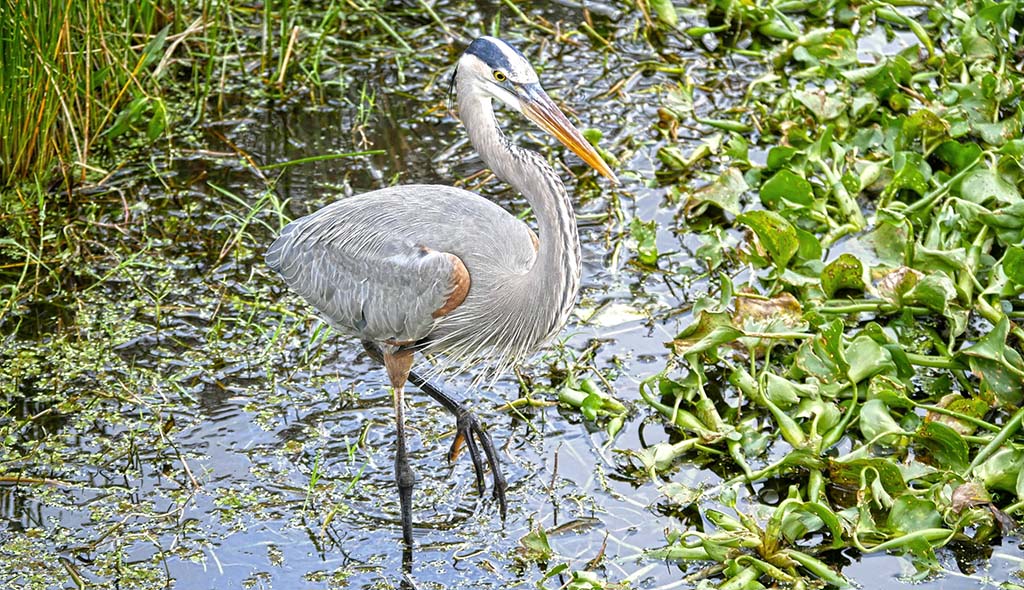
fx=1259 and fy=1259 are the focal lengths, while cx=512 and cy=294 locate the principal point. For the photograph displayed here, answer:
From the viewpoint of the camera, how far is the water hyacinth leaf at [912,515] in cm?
391

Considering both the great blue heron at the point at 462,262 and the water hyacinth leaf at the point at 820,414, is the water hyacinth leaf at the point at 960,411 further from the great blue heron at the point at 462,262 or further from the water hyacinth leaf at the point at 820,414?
the great blue heron at the point at 462,262

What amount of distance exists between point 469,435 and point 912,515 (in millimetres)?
1538

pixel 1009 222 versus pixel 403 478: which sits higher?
pixel 1009 222

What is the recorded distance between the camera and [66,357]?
16.7 ft

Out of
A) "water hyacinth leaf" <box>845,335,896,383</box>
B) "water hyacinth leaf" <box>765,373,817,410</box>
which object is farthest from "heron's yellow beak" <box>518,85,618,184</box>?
"water hyacinth leaf" <box>845,335,896,383</box>

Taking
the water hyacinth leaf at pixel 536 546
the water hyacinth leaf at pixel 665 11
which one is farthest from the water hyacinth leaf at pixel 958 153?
the water hyacinth leaf at pixel 536 546

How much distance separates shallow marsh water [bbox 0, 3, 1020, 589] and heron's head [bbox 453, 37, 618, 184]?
49.3 inches

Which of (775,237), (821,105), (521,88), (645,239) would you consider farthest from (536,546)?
(821,105)

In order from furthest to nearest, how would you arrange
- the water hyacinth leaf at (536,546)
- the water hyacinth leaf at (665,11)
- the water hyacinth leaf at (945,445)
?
the water hyacinth leaf at (665,11)
the water hyacinth leaf at (945,445)
the water hyacinth leaf at (536,546)

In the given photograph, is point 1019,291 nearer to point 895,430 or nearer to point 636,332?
point 895,430

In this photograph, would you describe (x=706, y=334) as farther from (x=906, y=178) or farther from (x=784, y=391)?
(x=906, y=178)

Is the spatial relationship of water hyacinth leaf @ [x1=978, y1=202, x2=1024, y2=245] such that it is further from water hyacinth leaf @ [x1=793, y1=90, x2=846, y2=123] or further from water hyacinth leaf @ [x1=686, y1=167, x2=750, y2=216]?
water hyacinth leaf @ [x1=793, y1=90, x2=846, y2=123]

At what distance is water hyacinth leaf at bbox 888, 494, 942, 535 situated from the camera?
391 cm

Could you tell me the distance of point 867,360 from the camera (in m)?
4.38
